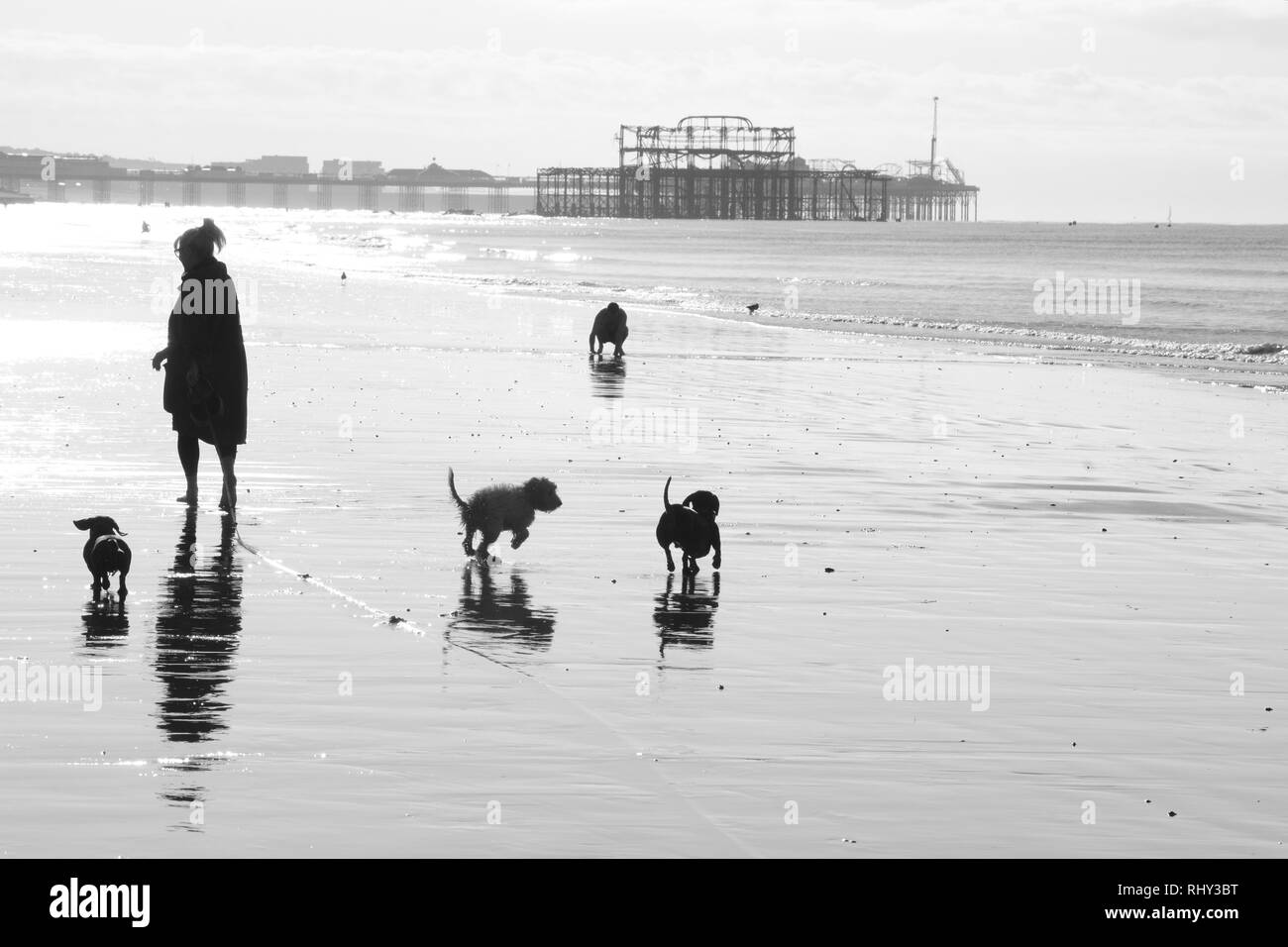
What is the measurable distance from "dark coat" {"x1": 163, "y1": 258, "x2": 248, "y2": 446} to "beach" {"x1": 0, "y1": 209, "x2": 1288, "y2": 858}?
19.5 inches

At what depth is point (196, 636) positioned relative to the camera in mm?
6711

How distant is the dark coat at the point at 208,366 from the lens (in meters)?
9.61

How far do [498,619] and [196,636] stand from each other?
126cm


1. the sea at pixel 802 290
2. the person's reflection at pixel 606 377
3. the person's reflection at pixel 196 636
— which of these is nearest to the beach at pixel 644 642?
the person's reflection at pixel 196 636

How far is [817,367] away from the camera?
21.8 m

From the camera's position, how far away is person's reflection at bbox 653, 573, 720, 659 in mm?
6930

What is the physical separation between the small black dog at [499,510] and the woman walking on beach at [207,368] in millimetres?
1724

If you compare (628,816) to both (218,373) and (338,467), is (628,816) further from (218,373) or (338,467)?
(338,467)


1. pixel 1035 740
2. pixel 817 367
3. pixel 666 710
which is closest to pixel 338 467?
pixel 666 710

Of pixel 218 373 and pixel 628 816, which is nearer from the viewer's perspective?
pixel 628 816

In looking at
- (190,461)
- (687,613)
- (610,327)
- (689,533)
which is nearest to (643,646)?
(687,613)

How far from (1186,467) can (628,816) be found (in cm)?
912

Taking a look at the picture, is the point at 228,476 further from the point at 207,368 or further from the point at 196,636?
the point at 196,636

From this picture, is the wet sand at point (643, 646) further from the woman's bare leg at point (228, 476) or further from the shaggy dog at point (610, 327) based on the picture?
the shaggy dog at point (610, 327)
